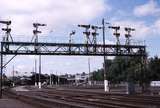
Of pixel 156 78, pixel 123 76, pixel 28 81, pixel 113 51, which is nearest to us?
pixel 113 51

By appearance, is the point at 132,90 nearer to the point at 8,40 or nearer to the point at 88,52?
the point at 88,52

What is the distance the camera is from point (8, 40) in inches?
2443

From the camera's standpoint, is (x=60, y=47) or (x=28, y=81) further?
(x=28, y=81)

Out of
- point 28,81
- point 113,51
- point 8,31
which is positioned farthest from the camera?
point 28,81

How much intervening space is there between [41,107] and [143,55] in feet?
131

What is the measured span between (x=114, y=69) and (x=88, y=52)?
6235cm

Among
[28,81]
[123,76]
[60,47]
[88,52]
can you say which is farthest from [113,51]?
[28,81]

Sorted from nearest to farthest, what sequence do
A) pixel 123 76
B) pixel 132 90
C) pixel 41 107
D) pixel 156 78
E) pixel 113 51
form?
pixel 41 107
pixel 132 90
pixel 113 51
pixel 156 78
pixel 123 76

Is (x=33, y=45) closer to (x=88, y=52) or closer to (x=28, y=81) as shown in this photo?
(x=88, y=52)

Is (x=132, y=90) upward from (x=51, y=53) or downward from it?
downward

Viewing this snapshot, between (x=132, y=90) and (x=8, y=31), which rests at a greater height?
(x=8, y=31)

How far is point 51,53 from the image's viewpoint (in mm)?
63562

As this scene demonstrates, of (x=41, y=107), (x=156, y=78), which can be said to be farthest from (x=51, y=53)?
(x=156, y=78)

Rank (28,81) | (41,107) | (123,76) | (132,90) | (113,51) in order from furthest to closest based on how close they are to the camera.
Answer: (28,81) < (123,76) < (113,51) < (132,90) < (41,107)
